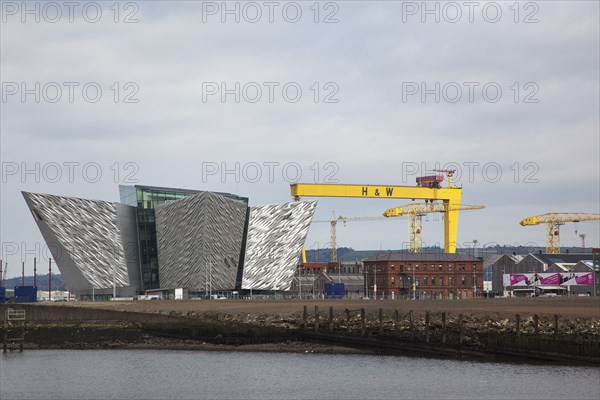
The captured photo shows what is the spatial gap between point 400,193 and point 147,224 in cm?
4955

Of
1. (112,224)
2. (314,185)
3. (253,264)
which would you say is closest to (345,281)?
(314,185)

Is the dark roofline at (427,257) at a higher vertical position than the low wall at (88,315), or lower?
Answer: higher

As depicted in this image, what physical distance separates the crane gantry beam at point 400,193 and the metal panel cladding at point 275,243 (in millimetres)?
16932

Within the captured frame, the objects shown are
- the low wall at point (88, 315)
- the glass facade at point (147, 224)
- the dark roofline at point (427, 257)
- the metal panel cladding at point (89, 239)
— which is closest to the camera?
the low wall at point (88, 315)

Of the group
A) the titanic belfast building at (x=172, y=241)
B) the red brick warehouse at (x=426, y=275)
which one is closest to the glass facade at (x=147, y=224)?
the titanic belfast building at (x=172, y=241)

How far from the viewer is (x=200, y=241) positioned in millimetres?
138625

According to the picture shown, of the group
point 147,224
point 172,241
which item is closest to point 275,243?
point 172,241

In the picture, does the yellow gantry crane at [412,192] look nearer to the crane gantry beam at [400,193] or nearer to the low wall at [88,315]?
the crane gantry beam at [400,193]

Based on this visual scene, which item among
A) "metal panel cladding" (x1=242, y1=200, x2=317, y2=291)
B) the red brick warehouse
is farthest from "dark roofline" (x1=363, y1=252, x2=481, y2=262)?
"metal panel cladding" (x1=242, y1=200, x2=317, y2=291)

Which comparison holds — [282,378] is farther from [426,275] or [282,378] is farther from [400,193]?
[400,193]

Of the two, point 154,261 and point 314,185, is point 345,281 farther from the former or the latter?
point 154,261

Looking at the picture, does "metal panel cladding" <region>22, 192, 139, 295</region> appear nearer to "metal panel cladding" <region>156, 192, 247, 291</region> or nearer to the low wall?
"metal panel cladding" <region>156, 192, 247, 291</region>

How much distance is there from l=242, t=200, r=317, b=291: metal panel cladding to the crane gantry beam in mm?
16932

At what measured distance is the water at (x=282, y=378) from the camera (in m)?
51.2
